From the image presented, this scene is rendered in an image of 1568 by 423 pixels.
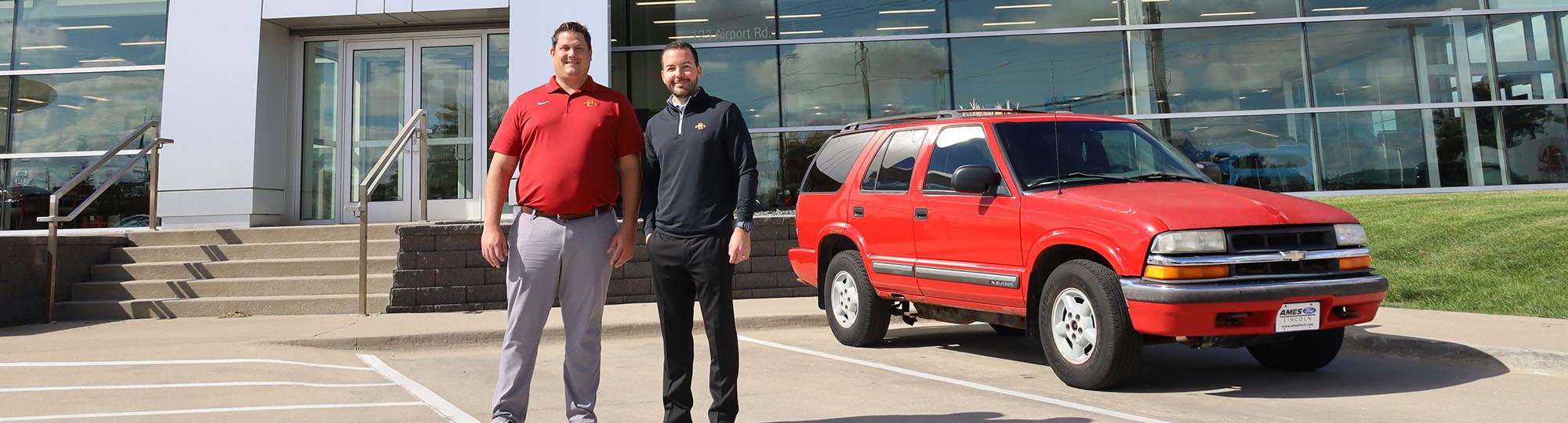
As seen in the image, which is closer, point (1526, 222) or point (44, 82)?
point (1526, 222)

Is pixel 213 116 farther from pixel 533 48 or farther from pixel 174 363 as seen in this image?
pixel 174 363

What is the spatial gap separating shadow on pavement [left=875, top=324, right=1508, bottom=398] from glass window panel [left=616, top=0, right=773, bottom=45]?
306 inches

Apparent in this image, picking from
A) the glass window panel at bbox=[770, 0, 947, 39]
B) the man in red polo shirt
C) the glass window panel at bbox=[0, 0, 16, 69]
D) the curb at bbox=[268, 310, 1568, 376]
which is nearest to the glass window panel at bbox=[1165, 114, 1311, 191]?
the glass window panel at bbox=[770, 0, 947, 39]

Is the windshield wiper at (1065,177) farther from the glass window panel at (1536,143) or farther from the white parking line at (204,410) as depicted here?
the glass window panel at (1536,143)

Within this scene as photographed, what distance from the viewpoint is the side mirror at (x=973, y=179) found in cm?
640

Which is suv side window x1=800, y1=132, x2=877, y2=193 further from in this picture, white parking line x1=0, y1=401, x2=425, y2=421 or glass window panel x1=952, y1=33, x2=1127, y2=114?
glass window panel x1=952, y1=33, x2=1127, y2=114

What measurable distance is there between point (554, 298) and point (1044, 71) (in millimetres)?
11906

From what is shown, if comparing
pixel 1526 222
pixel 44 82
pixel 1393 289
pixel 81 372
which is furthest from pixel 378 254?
pixel 1526 222

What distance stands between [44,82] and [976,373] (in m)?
14.0

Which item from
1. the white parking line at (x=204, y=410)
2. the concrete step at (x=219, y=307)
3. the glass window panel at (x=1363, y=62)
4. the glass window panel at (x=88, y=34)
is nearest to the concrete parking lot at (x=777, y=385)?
the white parking line at (x=204, y=410)

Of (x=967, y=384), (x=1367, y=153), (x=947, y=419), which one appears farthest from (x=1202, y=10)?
(x=947, y=419)

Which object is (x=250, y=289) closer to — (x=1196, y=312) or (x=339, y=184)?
(x=339, y=184)

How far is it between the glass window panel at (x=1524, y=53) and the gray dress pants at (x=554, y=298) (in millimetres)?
15303

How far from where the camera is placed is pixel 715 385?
4551mm
